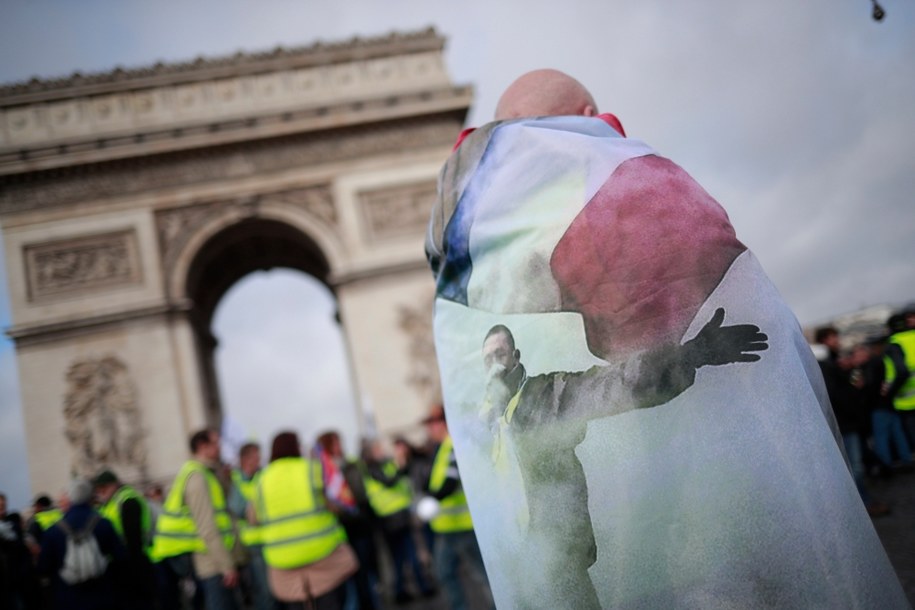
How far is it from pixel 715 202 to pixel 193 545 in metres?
4.73

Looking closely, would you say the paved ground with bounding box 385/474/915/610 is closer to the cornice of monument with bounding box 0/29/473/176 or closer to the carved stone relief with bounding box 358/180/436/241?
the carved stone relief with bounding box 358/180/436/241

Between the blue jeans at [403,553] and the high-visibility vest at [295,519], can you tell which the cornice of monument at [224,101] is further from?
the high-visibility vest at [295,519]

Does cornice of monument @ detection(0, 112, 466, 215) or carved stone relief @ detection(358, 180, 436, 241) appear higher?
cornice of monument @ detection(0, 112, 466, 215)

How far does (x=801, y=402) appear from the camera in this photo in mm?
1274

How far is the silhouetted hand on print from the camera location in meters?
1.26

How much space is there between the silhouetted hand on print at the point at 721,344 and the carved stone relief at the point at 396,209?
1460cm

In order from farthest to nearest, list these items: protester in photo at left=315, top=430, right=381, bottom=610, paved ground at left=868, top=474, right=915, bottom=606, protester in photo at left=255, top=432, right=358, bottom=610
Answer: protester in photo at left=315, top=430, right=381, bottom=610 → protester in photo at left=255, top=432, right=358, bottom=610 → paved ground at left=868, top=474, right=915, bottom=606

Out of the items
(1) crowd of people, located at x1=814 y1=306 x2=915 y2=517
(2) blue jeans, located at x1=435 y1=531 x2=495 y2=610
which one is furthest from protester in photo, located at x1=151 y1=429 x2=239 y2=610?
(1) crowd of people, located at x1=814 y1=306 x2=915 y2=517

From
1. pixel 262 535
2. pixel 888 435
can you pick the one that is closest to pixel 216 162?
pixel 262 535

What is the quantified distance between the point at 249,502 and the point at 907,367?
18.7 feet

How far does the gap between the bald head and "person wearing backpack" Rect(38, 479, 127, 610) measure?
13.3ft

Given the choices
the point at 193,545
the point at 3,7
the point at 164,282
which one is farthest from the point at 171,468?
the point at 3,7

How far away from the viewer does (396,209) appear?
15.9 m

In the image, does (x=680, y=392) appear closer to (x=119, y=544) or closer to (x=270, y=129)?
(x=119, y=544)
